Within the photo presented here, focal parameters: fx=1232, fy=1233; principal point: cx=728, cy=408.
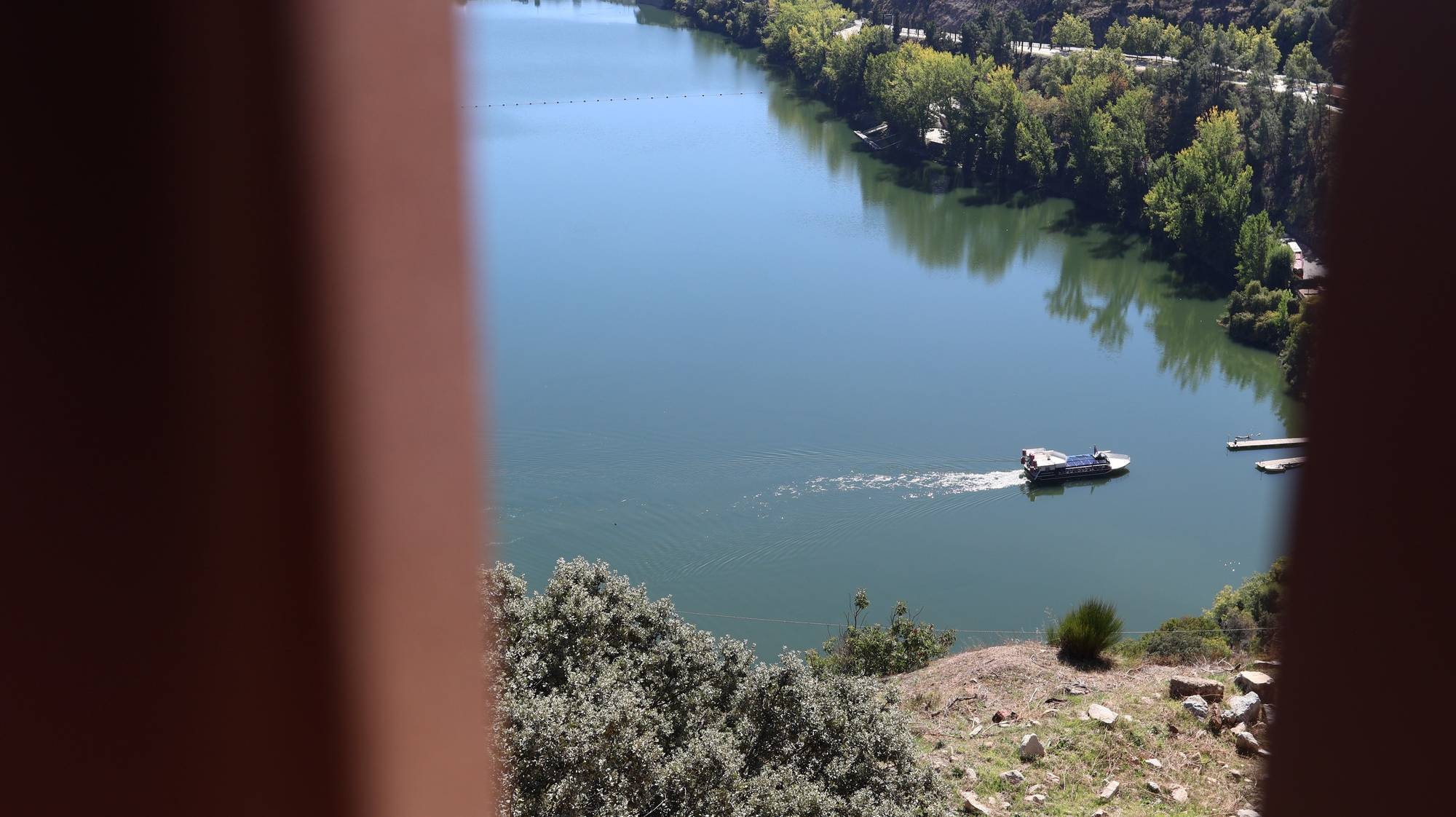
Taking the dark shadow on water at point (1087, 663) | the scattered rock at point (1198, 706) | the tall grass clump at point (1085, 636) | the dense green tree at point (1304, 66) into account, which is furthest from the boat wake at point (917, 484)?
the dense green tree at point (1304, 66)

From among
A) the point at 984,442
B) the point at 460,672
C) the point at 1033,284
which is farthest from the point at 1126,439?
the point at 460,672

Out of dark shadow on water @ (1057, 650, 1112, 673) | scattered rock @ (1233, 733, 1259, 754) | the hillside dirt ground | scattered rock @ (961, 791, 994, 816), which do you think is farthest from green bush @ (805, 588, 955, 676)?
scattered rock @ (1233, 733, 1259, 754)

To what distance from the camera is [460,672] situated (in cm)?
117

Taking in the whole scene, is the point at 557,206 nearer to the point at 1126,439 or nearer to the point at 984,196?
the point at 984,196

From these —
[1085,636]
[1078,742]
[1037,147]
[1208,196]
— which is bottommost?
[1085,636]

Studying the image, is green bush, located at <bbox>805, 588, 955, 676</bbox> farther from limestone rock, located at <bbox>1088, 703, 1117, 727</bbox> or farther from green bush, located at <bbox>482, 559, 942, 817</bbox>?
green bush, located at <bbox>482, 559, 942, 817</bbox>

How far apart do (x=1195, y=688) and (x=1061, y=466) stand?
7.76 m

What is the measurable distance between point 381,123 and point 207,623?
436mm

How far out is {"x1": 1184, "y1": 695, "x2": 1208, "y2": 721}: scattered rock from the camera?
587cm

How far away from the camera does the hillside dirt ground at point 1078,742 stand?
5.38 m

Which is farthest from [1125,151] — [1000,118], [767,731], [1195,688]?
[767,731]

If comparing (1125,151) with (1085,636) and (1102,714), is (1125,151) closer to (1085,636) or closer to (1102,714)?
(1085,636)

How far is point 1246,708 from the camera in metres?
5.69

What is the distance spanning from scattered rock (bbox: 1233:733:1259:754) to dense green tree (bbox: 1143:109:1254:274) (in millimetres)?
14686
